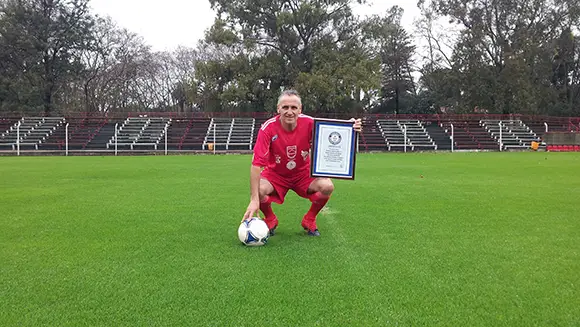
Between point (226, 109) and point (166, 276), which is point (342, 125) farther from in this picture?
point (226, 109)

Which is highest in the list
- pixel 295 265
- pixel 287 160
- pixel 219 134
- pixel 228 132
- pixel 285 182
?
pixel 228 132

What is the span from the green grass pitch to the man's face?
1266 millimetres

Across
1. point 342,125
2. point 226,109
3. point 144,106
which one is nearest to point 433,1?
point 226,109

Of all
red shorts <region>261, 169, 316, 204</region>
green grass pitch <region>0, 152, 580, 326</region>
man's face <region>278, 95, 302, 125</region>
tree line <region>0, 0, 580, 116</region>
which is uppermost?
tree line <region>0, 0, 580, 116</region>

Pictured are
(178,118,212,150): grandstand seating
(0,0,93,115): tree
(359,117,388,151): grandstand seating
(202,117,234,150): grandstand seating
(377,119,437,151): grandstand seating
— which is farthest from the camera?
(0,0,93,115): tree

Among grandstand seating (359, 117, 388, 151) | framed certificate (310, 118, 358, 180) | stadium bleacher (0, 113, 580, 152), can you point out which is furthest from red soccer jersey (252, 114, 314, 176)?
grandstand seating (359, 117, 388, 151)

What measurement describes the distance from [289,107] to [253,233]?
51.4 inches

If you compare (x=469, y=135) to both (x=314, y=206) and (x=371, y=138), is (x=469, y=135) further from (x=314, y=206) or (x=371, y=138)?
(x=314, y=206)

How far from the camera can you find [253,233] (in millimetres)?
3990

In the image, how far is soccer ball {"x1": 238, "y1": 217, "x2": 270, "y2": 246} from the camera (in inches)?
157

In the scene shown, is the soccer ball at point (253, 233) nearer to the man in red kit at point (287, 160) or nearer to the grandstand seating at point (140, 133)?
the man in red kit at point (287, 160)

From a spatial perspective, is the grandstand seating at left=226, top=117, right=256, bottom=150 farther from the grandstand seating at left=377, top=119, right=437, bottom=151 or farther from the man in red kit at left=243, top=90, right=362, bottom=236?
the man in red kit at left=243, top=90, right=362, bottom=236

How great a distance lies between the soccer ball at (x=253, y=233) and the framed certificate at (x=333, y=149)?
877mm

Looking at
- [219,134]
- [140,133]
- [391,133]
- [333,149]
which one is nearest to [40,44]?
[140,133]
